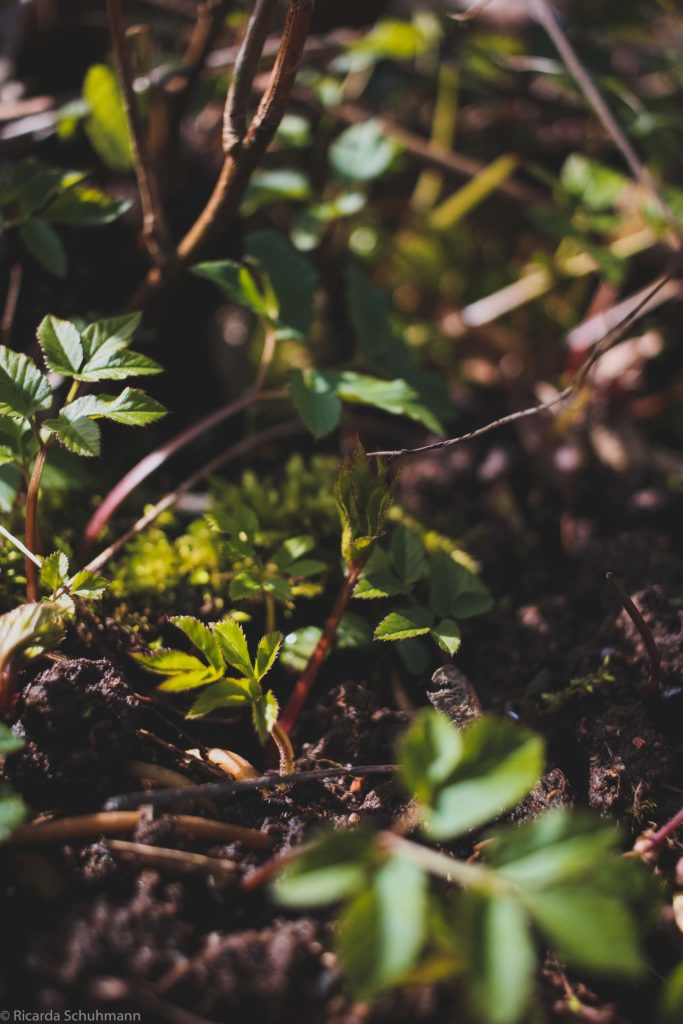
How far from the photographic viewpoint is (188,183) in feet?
7.32

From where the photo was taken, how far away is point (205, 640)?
4.23 ft

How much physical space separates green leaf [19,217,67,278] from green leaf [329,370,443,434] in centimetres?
69

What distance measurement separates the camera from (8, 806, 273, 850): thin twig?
1.13m

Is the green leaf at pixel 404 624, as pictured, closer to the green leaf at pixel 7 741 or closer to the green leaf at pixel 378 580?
the green leaf at pixel 378 580

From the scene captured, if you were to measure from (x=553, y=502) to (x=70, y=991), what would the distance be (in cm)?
164

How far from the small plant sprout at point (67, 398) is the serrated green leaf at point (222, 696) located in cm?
38

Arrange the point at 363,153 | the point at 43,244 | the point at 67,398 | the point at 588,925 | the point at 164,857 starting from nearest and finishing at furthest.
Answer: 1. the point at 588,925
2. the point at 164,857
3. the point at 67,398
4. the point at 43,244
5. the point at 363,153

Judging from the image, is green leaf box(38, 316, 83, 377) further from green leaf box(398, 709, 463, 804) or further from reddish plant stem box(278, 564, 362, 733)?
green leaf box(398, 709, 463, 804)

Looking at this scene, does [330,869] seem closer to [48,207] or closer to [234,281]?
[234,281]

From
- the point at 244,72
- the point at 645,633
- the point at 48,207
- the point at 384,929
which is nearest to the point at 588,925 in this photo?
the point at 384,929

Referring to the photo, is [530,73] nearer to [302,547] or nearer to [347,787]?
[302,547]

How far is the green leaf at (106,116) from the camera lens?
195 cm

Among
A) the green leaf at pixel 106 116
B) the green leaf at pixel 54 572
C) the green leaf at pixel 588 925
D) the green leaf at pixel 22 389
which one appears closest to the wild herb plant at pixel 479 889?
the green leaf at pixel 588 925

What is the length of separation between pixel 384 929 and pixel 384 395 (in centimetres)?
110
